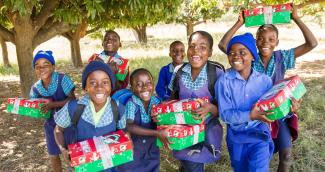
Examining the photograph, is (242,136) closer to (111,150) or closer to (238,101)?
(238,101)

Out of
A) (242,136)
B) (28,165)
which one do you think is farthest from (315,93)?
(28,165)

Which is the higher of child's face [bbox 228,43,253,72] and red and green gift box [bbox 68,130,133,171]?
child's face [bbox 228,43,253,72]

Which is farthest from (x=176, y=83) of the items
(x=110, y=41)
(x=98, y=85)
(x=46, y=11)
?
(x=46, y=11)

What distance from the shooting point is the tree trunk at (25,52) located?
547 centimetres

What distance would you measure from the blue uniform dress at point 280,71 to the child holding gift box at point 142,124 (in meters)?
1.02

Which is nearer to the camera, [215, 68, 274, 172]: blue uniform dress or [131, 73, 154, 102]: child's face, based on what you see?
[215, 68, 274, 172]: blue uniform dress

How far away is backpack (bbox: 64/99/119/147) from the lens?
2.74 metres

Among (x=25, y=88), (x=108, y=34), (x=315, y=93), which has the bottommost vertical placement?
(x=315, y=93)

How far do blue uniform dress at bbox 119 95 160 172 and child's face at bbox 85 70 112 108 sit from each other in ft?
1.15

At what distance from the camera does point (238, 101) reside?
9.43ft

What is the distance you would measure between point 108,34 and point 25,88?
226 centimetres

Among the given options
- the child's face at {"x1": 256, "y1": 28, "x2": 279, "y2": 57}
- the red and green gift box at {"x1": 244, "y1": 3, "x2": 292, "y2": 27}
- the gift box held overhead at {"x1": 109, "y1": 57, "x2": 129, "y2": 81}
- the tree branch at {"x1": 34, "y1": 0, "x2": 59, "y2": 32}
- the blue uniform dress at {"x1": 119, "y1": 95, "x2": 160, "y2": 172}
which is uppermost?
the tree branch at {"x1": 34, "y1": 0, "x2": 59, "y2": 32}

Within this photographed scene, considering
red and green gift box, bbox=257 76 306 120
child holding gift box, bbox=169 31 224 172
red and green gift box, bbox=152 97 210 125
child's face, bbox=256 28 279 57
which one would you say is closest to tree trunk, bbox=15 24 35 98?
child holding gift box, bbox=169 31 224 172

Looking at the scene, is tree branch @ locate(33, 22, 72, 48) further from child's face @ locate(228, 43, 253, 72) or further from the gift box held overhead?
child's face @ locate(228, 43, 253, 72)
